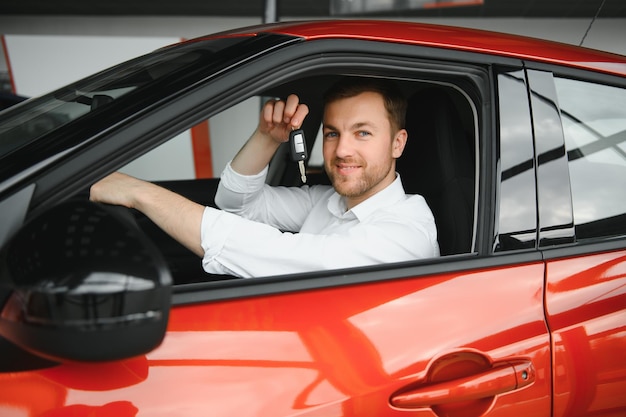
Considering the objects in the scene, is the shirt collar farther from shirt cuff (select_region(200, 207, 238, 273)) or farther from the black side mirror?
the black side mirror

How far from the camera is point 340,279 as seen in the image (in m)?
1.02

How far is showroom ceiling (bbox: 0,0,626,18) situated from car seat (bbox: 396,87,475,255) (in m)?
6.73

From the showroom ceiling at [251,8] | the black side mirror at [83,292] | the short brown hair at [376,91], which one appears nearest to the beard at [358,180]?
the short brown hair at [376,91]

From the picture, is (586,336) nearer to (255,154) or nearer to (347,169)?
(347,169)

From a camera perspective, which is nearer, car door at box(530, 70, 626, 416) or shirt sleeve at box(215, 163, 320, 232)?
car door at box(530, 70, 626, 416)

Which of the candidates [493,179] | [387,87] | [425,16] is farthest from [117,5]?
[493,179]

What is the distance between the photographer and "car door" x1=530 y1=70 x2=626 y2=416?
3.50 feet

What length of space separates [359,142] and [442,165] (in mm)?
279

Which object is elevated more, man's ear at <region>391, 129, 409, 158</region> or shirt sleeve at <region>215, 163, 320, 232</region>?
man's ear at <region>391, 129, 409, 158</region>

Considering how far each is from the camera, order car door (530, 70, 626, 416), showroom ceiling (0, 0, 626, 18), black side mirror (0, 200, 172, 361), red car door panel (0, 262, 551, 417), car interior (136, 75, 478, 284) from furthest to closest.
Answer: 1. showroom ceiling (0, 0, 626, 18)
2. car interior (136, 75, 478, 284)
3. car door (530, 70, 626, 416)
4. red car door panel (0, 262, 551, 417)
5. black side mirror (0, 200, 172, 361)

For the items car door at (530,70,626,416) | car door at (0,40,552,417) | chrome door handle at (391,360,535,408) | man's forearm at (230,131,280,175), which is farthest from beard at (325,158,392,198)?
chrome door handle at (391,360,535,408)

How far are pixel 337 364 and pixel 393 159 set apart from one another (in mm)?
942

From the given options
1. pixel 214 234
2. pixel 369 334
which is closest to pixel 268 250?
pixel 214 234

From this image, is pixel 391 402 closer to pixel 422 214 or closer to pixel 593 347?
pixel 593 347
